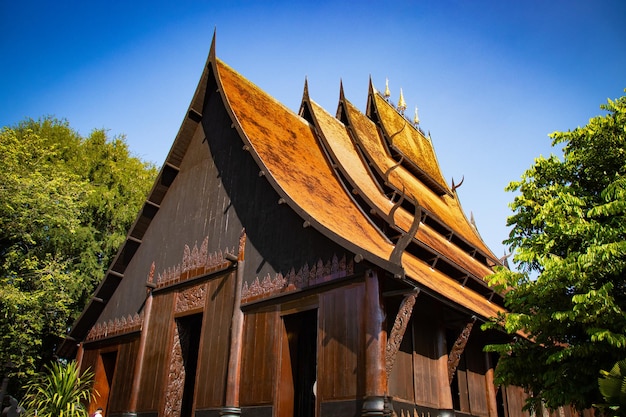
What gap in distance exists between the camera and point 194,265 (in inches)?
384

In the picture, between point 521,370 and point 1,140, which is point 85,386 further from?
point 1,140

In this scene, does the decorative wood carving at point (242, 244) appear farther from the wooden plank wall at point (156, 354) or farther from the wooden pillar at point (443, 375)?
the wooden pillar at point (443, 375)

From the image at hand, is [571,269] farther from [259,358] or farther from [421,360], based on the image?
[259,358]

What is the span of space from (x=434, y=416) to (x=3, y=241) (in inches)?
558

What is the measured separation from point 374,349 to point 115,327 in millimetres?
6596

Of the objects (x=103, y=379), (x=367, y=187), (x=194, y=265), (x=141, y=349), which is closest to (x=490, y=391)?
(x=367, y=187)

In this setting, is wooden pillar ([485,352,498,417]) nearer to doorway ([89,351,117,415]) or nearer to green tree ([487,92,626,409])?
green tree ([487,92,626,409])

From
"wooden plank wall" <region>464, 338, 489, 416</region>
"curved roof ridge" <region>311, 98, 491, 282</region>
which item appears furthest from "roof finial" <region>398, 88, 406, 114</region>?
"wooden plank wall" <region>464, 338, 489, 416</region>

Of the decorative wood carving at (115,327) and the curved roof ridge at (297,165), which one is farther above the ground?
the curved roof ridge at (297,165)

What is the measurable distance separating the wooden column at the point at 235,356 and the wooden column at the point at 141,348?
99.6 inches

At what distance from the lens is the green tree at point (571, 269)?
23.0 ft

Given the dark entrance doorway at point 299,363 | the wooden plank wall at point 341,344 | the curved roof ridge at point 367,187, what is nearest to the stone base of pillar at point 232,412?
the dark entrance doorway at point 299,363

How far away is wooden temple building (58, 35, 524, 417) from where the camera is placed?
703cm

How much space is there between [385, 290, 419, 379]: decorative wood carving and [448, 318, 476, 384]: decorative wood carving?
1.96m
